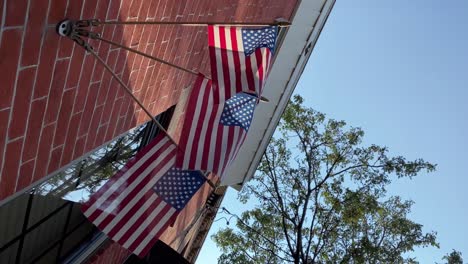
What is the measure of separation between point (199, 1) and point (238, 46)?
68.0 inches

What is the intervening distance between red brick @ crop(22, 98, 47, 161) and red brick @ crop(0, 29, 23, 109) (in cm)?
33

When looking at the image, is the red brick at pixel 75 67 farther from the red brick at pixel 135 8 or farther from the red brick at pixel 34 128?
the red brick at pixel 135 8

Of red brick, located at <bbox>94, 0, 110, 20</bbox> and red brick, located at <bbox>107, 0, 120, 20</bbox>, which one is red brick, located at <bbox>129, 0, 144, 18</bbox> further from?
red brick, located at <bbox>94, 0, 110, 20</bbox>

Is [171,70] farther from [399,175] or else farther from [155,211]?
[399,175]

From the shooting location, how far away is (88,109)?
4.32 meters

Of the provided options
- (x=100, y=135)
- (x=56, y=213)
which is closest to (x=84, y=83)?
(x=100, y=135)

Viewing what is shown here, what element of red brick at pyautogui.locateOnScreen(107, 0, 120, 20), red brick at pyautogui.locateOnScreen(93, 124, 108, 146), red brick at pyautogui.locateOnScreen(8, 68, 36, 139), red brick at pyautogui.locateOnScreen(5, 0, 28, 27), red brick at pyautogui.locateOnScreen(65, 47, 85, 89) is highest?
red brick at pyautogui.locateOnScreen(107, 0, 120, 20)

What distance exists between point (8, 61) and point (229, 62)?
7.34 feet

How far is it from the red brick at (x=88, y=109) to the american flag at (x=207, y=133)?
0.87 m

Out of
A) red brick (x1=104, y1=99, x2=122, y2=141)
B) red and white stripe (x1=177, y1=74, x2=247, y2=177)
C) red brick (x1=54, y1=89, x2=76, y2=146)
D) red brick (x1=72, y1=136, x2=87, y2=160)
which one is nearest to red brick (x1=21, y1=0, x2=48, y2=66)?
red brick (x1=54, y1=89, x2=76, y2=146)

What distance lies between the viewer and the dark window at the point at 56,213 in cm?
506

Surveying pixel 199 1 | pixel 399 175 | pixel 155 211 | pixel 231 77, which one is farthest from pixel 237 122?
pixel 399 175

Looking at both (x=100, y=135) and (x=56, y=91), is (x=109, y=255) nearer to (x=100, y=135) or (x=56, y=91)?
(x=100, y=135)

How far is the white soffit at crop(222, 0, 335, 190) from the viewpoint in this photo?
1242cm
